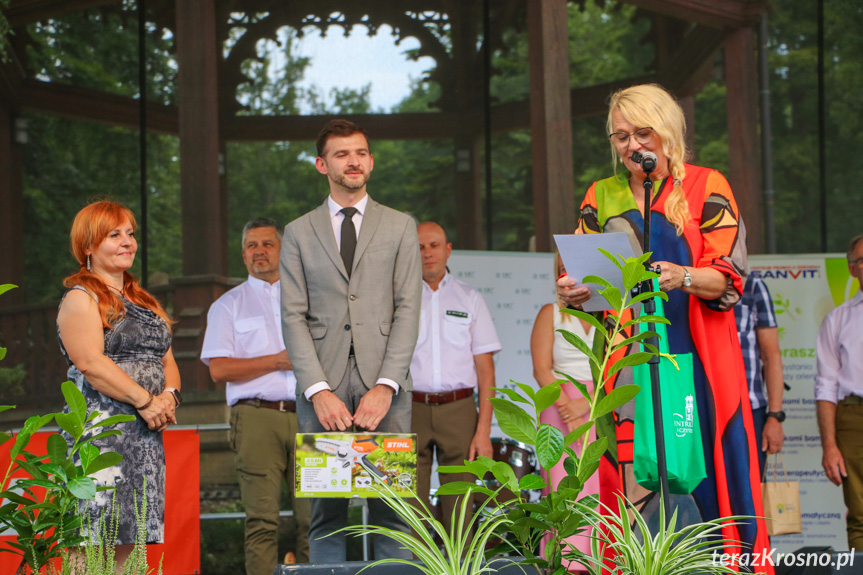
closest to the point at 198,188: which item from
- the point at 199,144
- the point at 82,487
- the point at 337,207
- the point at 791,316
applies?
the point at 199,144

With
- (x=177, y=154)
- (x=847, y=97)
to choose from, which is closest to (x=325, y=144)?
(x=177, y=154)

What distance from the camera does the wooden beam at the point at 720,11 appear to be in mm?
7105

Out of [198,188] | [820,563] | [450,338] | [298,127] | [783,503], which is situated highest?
[298,127]

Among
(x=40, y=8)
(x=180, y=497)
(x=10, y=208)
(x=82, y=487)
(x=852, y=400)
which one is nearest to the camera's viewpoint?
(x=82, y=487)

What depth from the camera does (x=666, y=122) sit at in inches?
101

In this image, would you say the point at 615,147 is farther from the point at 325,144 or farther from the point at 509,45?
the point at 509,45

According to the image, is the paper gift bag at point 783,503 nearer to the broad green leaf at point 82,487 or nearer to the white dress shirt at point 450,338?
the white dress shirt at point 450,338

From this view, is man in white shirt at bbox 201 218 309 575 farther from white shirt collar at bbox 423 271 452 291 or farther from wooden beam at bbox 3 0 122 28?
wooden beam at bbox 3 0 122 28

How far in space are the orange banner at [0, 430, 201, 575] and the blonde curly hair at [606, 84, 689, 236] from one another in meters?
2.67

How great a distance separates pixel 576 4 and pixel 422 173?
180 centimetres

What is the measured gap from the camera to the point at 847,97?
7246 mm

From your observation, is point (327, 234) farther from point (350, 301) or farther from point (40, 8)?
point (40, 8)

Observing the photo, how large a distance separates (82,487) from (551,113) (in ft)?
18.4

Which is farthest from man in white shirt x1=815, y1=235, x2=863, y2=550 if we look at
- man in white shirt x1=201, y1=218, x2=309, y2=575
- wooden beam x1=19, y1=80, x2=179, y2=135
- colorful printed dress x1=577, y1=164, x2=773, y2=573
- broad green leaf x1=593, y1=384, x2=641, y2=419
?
wooden beam x1=19, y1=80, x2=179, y2=135
